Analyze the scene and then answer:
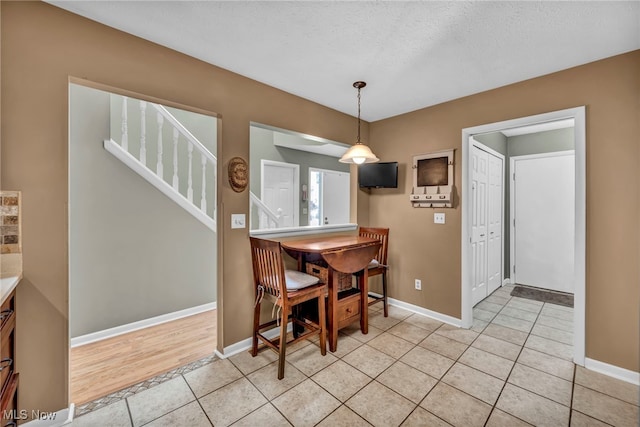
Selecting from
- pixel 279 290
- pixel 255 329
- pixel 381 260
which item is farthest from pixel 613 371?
pixel 255 329

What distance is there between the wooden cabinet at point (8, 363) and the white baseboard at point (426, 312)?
3194 mm

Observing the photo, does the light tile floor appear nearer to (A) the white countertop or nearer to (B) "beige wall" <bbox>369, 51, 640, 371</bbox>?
(B) "beige wall" <bbox>369, 51, 640, 371</bbox>

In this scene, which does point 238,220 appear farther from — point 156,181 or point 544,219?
point 544,219

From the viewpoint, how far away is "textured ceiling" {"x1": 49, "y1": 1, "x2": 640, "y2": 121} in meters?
1.54

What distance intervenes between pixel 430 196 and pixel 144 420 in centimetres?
297

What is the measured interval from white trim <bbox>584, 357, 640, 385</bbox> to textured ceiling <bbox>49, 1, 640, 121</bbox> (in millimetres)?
2283

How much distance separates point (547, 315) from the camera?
307 cm

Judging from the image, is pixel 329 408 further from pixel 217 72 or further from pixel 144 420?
pixel 217 72

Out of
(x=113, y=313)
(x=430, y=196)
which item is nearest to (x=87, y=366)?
(x=113, y=313)

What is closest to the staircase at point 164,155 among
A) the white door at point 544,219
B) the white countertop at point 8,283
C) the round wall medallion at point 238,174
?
the round wall medallion at point 238,174

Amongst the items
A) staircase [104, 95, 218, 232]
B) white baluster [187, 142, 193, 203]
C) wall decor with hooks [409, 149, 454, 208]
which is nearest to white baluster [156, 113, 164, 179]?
staircase [104, 95, 218, 232]

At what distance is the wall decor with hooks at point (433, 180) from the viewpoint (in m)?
2.85

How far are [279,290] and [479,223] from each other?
8.94 ft

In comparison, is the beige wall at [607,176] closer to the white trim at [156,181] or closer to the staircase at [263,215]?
the staircase at [263,215]
